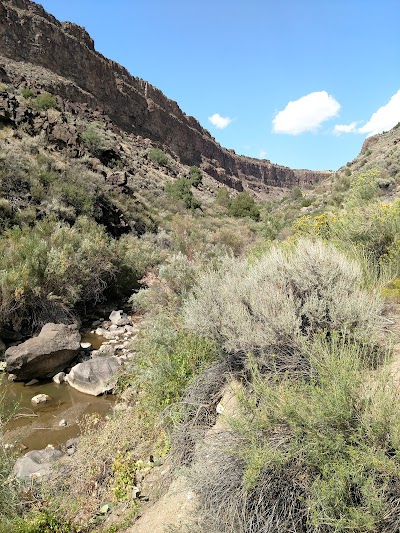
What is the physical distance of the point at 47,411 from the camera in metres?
5.34

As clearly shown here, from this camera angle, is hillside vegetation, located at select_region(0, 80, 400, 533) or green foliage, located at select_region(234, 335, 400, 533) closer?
green foliage, located at select_region(234, 335, 400, 533)

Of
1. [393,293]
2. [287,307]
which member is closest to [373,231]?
[393,293]

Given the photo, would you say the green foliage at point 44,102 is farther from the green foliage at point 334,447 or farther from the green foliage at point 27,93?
the green foliage at point 334,447

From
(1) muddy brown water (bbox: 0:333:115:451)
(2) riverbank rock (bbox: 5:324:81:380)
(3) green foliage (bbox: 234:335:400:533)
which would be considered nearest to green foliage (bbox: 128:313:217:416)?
(1) muddy brown water (bbox: 0:333:115:451)

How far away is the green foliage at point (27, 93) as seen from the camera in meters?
26.8

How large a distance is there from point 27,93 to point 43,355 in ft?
90.4

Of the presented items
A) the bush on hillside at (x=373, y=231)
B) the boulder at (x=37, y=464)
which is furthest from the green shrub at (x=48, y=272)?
the bush on hillside at (x=373, y=231)

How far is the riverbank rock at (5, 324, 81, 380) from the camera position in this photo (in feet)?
20.4

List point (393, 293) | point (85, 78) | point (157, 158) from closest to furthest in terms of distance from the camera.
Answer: point (393, 293) → point (157, 158) → point (85, 78)

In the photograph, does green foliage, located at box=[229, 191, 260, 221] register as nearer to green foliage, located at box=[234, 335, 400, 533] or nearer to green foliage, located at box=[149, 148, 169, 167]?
green foliage, located at box=[149, 148, 169, 167]

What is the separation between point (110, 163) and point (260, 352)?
917 inches

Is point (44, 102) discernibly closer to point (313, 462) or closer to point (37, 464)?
point (37, 464)

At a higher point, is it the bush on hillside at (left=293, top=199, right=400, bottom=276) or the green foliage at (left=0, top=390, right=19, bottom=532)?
the bush on hillside at (left=293, top=199, right=400, bottom=276)

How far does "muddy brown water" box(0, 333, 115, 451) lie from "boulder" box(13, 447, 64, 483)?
1.09 feet
